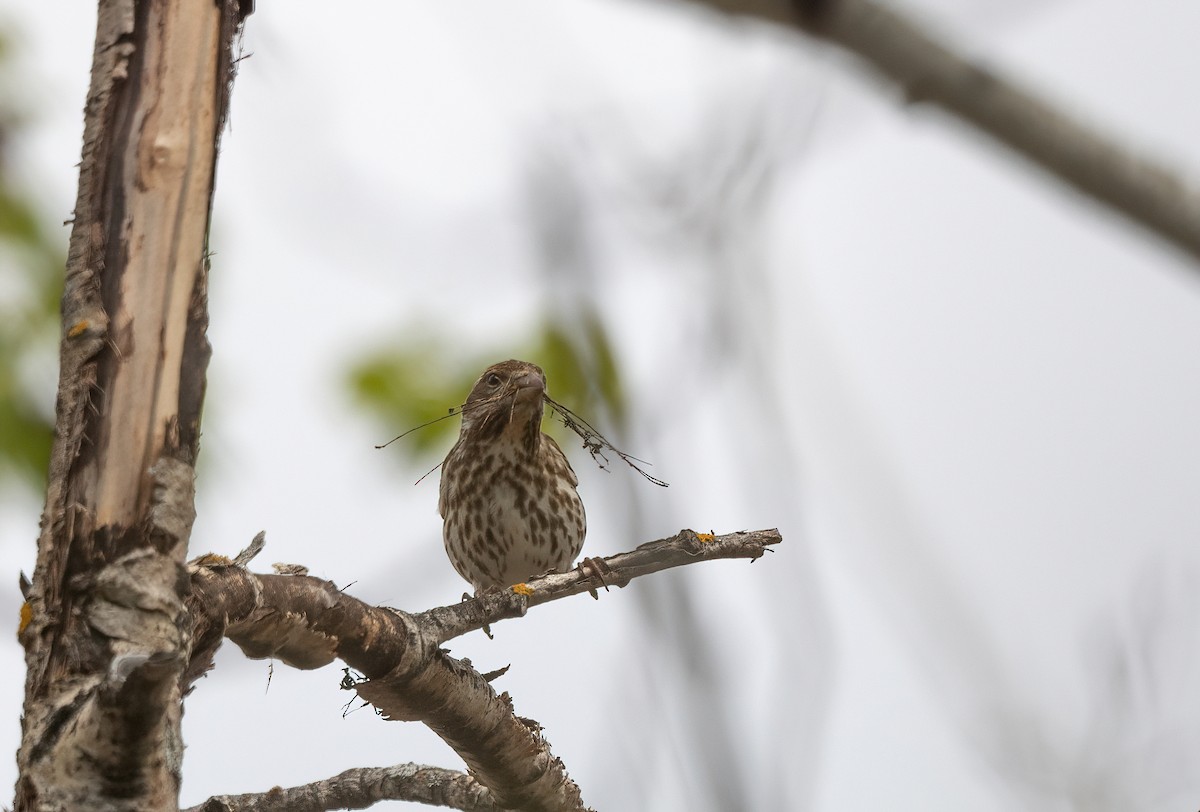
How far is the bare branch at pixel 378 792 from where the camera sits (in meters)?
4.80

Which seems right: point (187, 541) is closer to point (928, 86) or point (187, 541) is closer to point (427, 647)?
point (427, 647)

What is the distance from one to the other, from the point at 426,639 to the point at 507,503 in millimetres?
3148

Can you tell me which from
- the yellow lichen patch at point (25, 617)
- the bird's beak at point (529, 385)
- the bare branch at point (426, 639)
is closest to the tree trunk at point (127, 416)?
the yellow lichen patch at point (25, 617)

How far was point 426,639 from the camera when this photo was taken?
149 inches

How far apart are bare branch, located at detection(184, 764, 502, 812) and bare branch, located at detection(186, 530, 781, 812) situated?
0.88 feet

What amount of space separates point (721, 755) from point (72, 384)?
68.4 inches

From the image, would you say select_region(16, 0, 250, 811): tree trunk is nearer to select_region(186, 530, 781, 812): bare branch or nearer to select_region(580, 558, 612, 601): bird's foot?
select_region(186, 530, 781, 812): bare branch

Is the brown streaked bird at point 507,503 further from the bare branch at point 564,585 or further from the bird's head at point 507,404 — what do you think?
the bare branch at point 564,585

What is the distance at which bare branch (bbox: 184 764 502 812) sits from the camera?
4.80 metres

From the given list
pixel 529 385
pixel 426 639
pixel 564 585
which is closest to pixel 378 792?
pixel 564 585

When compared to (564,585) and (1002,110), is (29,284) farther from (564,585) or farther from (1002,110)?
(1002,110)

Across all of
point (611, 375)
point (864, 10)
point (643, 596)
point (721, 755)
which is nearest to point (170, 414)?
point (611, 375)

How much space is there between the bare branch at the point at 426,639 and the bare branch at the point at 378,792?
10.5 inches

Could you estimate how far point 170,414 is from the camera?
2793 millimetres
